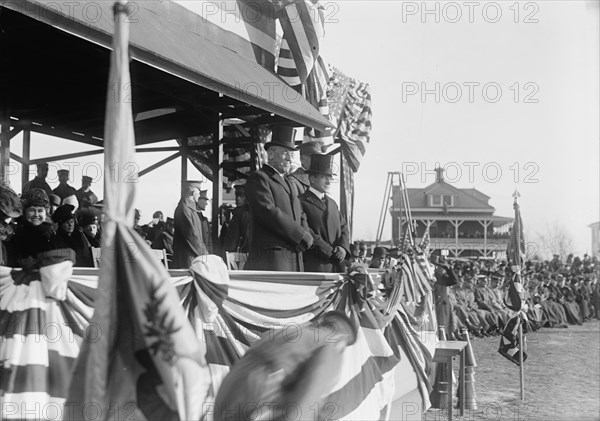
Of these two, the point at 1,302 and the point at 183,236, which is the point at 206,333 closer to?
the point at 1,302

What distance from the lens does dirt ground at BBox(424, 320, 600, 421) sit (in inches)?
284

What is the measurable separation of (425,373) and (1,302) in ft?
11.7

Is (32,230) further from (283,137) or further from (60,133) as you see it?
(60,133)

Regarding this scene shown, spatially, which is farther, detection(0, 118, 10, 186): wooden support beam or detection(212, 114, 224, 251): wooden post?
detection(212, 114, 224, 251): wooden post

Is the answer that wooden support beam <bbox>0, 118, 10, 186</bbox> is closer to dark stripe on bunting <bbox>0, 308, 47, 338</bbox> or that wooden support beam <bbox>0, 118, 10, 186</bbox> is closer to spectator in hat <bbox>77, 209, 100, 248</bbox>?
spectator in hat <bbox>77, 209, 100, 248</bbox>

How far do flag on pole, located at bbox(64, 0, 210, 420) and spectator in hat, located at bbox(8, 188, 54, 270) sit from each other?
1.24 meters

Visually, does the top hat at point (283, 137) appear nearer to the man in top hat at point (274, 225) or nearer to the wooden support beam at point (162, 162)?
the man in top hat at point (274, 225)

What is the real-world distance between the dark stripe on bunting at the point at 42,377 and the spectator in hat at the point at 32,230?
43.4 inches

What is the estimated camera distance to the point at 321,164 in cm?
564

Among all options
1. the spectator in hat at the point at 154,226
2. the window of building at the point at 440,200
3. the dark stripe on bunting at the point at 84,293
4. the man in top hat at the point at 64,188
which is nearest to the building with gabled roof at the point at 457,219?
the window of building at the point at 440,200

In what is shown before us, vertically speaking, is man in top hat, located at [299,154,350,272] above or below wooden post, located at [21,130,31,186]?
below

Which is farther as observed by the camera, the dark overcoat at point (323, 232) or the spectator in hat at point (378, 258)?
the spectator in hat at point (378, 258)

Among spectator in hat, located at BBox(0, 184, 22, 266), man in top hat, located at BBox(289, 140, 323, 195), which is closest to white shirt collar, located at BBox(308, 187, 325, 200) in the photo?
man in top hat, located at BBox(289, 140, 323, 195)

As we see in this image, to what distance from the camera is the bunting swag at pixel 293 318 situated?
3436 mm
